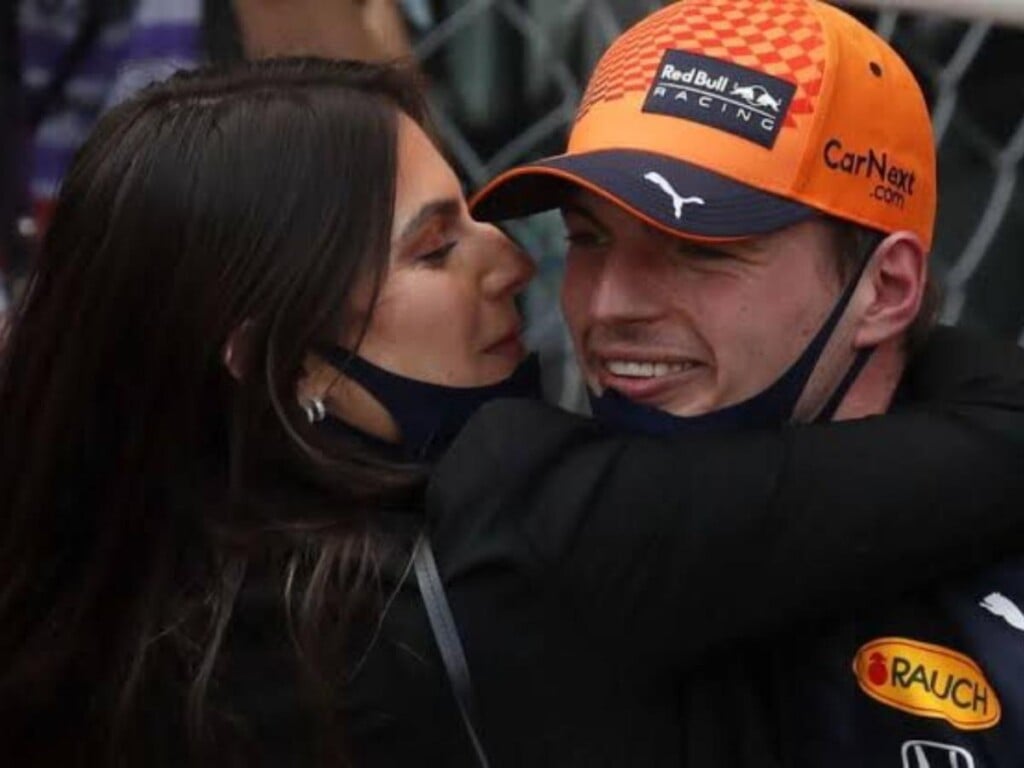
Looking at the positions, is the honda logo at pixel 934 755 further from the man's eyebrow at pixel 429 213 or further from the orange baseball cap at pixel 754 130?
the man's eyebrow at pixel 429 213

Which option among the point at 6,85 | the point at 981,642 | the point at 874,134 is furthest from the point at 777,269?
the point at 6,85

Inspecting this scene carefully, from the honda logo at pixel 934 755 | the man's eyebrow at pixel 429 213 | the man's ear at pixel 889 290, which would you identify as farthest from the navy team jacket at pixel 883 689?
the man's eyebrow at pixel 429 213

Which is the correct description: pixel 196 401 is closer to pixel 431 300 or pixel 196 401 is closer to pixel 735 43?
pixel 431 300

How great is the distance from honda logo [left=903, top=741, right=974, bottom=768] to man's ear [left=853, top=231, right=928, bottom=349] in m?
0.27

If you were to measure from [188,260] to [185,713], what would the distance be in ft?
0.94

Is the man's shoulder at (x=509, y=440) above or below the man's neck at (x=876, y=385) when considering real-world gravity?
above

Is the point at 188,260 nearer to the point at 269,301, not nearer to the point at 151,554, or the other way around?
the point at 269,301

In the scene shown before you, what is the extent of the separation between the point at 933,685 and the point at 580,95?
1.27 metres

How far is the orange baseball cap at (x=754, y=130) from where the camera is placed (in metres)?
1.29

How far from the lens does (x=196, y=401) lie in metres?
1.35

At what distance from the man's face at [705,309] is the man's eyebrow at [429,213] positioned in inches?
4.4

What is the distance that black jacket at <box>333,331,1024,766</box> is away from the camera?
1.21 meters

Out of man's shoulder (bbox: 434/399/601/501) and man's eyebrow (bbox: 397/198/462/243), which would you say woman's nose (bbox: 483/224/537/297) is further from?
man's shoulder (bbox: 434/399/601/501)

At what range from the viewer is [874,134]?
1330 millimetres
